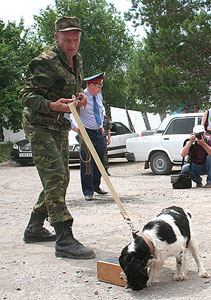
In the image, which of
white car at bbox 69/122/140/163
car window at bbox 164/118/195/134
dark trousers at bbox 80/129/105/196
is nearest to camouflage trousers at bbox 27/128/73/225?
dark trousers at bbox 80/129/105/196

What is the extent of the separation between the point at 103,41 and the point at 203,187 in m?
42.9

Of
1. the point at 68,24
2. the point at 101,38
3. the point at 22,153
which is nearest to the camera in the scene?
the point at 68,24

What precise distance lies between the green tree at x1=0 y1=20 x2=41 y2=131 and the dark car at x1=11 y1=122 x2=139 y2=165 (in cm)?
325

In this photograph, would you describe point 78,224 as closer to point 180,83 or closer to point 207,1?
point 180,83

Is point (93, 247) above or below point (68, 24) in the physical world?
below

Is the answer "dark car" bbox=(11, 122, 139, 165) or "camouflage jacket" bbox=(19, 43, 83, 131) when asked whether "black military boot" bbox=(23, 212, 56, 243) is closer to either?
"camouflage jacket" bbox=(19, 43, 83, 131)

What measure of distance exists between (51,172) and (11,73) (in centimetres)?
1790

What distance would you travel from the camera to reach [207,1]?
770 inches

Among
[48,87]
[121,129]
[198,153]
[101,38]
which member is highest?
[101,38]

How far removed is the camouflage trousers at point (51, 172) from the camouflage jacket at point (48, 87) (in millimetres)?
119

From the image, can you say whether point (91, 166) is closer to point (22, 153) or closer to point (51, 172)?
point (51, 172)

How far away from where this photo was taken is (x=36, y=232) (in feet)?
16.1

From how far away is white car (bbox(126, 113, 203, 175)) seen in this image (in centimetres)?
1220

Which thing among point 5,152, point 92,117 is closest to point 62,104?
point 92,117
